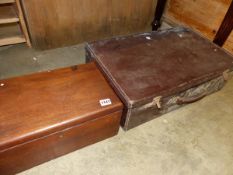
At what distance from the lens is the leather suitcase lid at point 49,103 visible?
77cm

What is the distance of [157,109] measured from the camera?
1146mm

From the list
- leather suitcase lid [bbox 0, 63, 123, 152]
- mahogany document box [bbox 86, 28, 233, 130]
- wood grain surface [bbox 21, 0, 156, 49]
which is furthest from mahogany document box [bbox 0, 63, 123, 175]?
wood grain surface [bbox 21, 0, 156, 49]

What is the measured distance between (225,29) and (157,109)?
1058mm

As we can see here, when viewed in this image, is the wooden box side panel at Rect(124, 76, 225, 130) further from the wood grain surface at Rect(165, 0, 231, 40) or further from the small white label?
the wood grain surface at Rect(165, 0, 231, 40)

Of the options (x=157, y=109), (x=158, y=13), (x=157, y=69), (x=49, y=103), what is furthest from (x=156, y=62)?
(x=158, y=13)

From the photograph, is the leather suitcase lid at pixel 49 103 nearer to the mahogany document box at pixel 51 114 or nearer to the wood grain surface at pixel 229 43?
the mahogany document box at pixel 51 114

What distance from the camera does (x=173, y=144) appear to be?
114cm

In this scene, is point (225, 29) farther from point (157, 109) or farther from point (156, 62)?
point (157, 109)

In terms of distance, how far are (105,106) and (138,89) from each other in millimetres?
218

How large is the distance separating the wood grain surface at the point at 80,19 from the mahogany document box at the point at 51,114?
739 mm

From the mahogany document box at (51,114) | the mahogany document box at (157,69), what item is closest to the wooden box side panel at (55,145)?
the mahogany document box at (51,114)

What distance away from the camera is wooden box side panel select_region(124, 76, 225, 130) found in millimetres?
1040

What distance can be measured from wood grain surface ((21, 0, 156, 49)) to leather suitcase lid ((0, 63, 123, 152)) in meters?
0.73

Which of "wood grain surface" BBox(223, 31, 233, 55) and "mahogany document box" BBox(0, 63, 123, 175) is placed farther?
"wood grain surface" BBox(223, 31, 233, 55)
